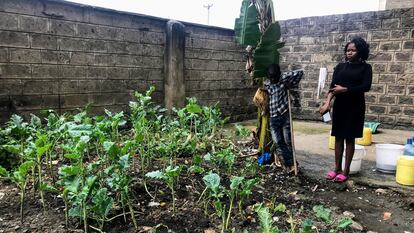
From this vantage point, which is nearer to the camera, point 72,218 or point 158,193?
point 72,218

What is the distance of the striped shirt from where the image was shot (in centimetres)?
382

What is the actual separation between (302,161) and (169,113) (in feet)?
10.4

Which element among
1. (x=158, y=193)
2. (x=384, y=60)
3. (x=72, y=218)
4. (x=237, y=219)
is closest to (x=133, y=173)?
(x=158, y=193)

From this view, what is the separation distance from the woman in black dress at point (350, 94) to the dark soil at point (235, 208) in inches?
17.1

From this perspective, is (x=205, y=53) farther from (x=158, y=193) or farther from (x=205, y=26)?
(x=158, y=193)

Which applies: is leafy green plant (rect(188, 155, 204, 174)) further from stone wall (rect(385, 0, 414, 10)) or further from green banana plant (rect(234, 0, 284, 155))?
stone wall (rect(385, 0, 414, 10))

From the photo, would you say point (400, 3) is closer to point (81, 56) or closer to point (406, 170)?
point (406, 170)

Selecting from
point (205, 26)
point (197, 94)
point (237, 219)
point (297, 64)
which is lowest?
point (237, 219)

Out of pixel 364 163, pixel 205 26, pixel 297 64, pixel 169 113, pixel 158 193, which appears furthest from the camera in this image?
pixel 297 64

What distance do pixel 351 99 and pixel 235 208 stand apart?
5.80 feet

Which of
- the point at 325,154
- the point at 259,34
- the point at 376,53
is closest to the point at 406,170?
the point at 325,154

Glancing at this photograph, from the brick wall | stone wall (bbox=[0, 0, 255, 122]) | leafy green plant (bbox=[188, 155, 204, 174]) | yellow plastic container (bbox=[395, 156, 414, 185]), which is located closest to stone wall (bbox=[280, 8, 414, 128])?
the brick wall

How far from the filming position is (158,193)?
310 centimetres

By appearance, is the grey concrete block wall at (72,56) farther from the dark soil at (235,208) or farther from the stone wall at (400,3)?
the stone wall at (400,3)
